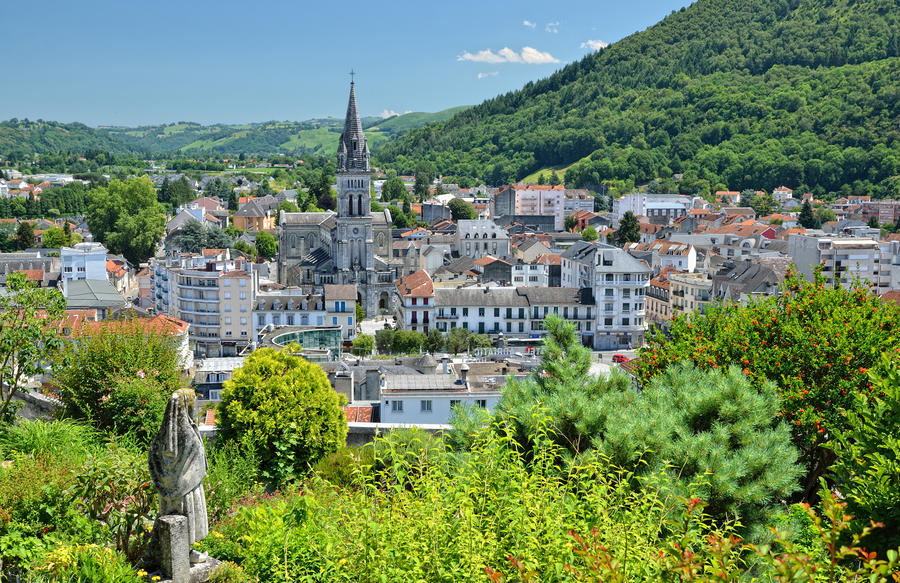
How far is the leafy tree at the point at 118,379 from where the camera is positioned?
40.4 feet

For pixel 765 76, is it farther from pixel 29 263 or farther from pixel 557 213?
pixel 29 263

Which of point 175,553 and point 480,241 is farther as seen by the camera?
point 480,241

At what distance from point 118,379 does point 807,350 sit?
10.7 metres

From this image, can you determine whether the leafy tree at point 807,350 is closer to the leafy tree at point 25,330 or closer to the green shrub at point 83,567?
the green shrub at point 83,567

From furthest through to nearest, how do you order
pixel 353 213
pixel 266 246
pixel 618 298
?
pixel 266 246 → pixel 353 213 → pixel 618 298

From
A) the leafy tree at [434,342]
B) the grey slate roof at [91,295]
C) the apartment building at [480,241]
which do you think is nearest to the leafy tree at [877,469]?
the leafy tree at [434,342]

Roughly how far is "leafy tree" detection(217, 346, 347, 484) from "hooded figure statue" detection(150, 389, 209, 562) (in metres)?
4.36

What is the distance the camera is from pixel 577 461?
28.5 ft

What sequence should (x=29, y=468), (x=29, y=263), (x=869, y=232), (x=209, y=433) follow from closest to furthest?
(x=29, y=468) < (x=209, y=433) < (x=29, y=263) < (x=869, y=232)

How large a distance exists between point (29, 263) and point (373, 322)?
87.0 ft

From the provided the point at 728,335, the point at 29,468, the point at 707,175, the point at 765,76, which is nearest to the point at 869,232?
the point at 707,175

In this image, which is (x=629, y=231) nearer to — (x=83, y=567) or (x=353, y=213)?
(x=353, y=213)

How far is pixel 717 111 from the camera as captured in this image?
452 ft

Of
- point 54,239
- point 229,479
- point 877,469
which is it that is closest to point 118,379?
point 229,479
